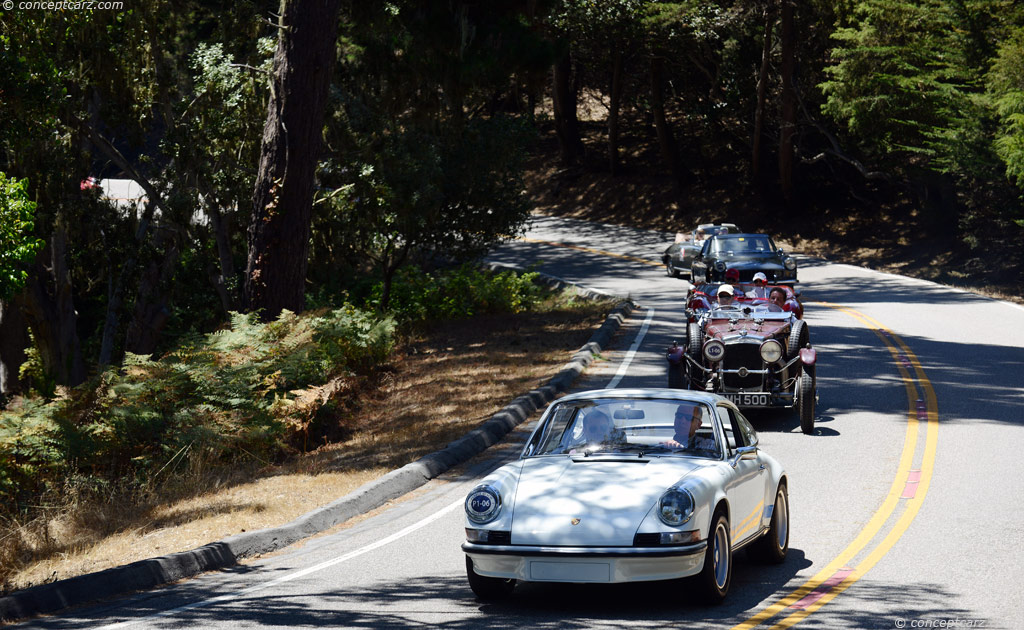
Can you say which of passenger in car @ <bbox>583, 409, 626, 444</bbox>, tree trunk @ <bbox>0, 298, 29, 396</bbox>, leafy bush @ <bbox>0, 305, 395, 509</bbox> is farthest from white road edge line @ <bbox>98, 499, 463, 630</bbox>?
tree trunk @ <bbox>0, 298, 29, 396</bbox>

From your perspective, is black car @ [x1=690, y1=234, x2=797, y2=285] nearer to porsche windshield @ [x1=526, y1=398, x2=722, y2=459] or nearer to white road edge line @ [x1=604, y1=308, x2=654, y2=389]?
white road edge line @ [x1=604, y1=308, x2=654, y2=389]

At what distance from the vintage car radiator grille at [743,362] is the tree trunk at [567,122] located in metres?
40.7

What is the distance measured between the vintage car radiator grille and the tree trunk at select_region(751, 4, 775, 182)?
1179 inches

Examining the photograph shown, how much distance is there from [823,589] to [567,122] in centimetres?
5013

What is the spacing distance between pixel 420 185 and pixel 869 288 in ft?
49.4

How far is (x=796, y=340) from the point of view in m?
14.0

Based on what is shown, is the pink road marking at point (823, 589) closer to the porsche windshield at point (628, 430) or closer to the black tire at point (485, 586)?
the porsche windshield at point (628, 430)

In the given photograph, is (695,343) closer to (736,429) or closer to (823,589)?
(736,429)

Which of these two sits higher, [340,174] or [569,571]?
[340,174]

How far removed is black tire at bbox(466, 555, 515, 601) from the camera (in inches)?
284

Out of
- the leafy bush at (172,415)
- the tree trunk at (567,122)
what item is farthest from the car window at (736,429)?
the tree trunk at (567,122)

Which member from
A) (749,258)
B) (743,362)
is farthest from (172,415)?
(749,258)

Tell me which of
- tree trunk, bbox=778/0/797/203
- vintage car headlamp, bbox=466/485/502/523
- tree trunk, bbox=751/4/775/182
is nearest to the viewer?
vintage car headlamp, bbox=466/485/502/523

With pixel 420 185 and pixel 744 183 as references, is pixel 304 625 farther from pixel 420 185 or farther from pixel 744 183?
pixel 744 183
